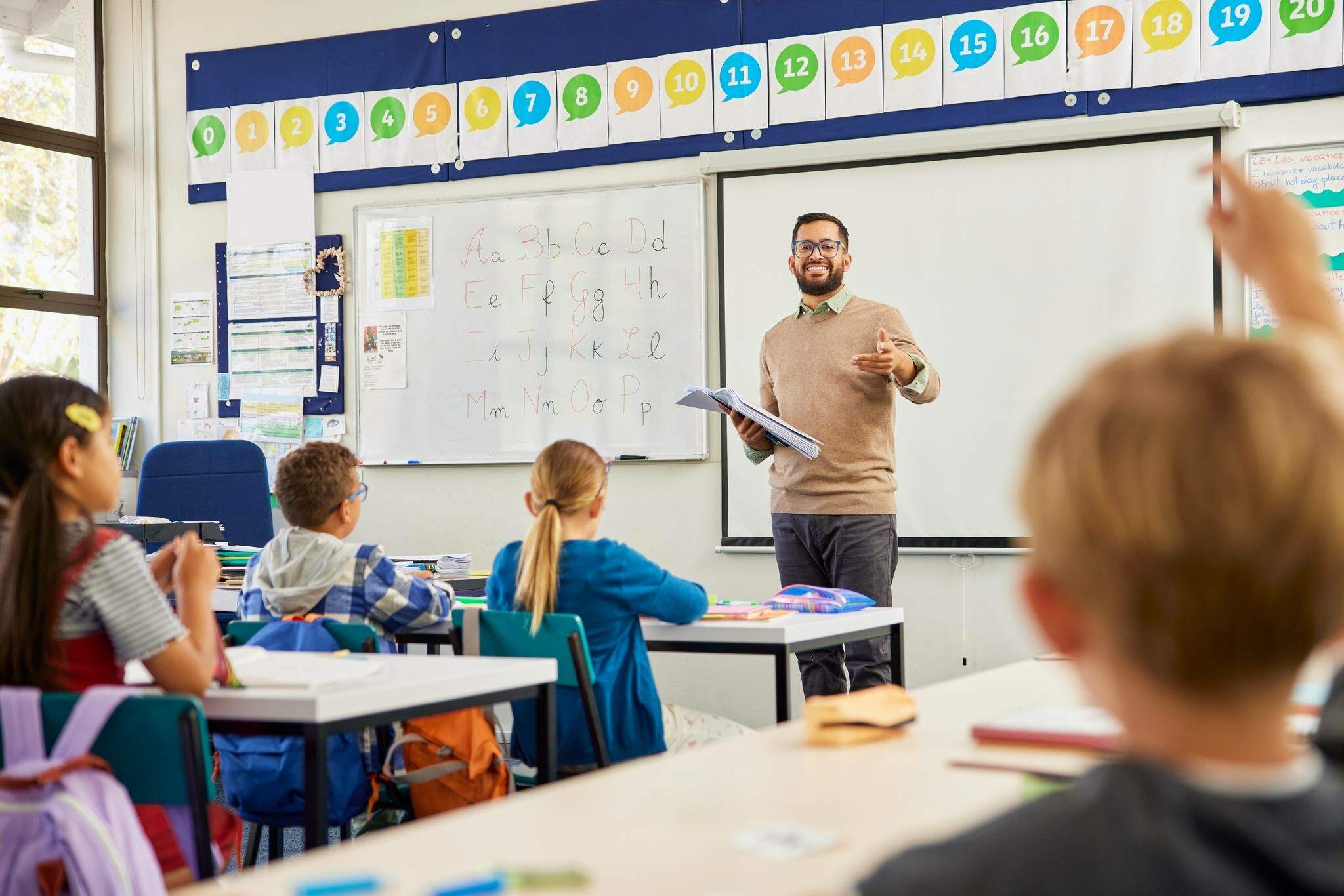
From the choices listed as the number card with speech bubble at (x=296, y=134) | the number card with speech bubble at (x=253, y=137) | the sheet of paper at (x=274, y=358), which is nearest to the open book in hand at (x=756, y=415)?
the sheet of paper at (x=274, y=358)

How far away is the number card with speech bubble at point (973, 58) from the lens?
4.49 m

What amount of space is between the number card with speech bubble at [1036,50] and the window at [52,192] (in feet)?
13.3

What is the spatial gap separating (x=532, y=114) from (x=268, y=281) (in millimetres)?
1407

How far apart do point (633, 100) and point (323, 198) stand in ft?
4.88

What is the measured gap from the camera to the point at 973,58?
452 cm

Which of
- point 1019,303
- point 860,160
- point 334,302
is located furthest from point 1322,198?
point 334,302

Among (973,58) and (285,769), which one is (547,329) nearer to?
(973,58)

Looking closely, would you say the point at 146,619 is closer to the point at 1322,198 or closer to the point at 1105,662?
the point at 1105,662

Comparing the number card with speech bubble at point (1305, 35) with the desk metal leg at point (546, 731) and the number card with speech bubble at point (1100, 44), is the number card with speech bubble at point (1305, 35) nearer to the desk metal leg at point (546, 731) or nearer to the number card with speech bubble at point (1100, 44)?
the number card with speech bubble at point (1100, 44)

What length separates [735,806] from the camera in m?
0.97

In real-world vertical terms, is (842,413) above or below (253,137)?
below

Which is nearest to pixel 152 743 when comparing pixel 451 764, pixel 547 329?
pixel 451 764

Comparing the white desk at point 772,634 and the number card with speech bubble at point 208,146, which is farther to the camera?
the number card with speech bubble at point 208,146

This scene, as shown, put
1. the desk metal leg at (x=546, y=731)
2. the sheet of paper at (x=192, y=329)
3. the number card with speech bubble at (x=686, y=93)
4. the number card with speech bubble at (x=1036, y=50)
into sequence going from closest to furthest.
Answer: the desk metal leg at (x=546, y=731) → the number card with speech bubble at (x=1036, y=50) → the number card with speech bubble at (x=686, y=93) → the sheet of paper at (x=192, y=329)
